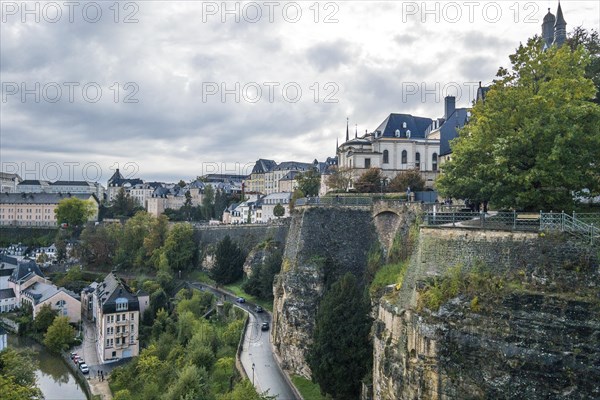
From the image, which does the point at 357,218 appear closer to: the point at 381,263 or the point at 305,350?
the point at 381,263

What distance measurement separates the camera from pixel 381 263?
30.6m

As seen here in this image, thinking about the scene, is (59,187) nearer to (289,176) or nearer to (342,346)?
(289,176)

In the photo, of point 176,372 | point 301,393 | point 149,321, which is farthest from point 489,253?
point 149,321

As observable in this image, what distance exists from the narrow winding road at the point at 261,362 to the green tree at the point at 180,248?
22717 millimetres

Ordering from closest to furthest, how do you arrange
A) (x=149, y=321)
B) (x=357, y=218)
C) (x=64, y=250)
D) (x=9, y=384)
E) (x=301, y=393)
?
1. (x=9, y=384)
2. (x=301, y=393)
3. (x=357, y=218)
4. (x=149, y=321)
5. (x=64, y=250)

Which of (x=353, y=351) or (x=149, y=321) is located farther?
(x=149, y=321)

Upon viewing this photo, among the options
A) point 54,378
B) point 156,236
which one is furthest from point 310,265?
point 156,236

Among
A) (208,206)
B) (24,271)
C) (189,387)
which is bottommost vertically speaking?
(189,387)

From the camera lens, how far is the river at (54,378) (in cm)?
3537

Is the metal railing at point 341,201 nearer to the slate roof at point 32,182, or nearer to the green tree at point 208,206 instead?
the green tree at point 208,206

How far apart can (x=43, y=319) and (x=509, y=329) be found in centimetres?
4984

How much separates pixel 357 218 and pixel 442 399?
19.3 m

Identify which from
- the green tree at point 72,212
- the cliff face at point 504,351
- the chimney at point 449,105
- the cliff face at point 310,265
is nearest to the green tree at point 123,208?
the green tree at point 72,212

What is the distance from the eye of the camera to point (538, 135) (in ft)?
53.2
